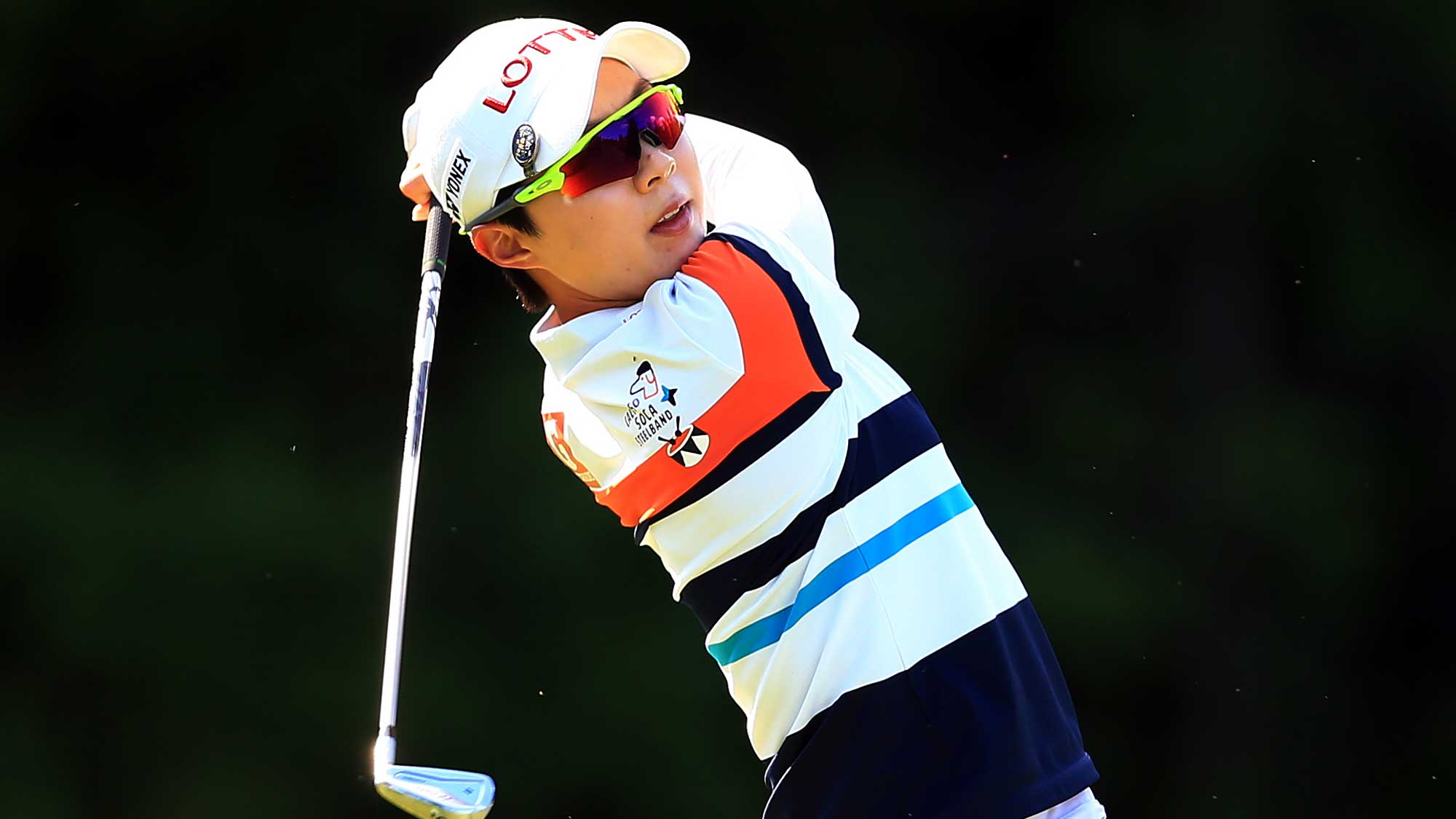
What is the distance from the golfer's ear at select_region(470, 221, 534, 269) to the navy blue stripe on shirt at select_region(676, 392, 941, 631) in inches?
16.0

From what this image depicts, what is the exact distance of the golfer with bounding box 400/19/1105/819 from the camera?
2033mm

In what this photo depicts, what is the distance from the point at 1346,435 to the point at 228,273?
2.73 m

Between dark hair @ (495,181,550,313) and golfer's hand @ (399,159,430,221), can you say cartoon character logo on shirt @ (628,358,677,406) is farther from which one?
golfer's hand @ (399,159,430,221)

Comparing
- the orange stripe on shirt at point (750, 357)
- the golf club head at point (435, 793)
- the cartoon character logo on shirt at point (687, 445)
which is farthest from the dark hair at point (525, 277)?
the golf club head at point (435, 793)

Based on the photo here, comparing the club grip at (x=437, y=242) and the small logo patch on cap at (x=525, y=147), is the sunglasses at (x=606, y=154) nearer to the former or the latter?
the small logo patch on cap at (x=525, y=147)

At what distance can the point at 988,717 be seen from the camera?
2.06 m

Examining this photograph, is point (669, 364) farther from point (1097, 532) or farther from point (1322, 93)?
point (1322, 93)

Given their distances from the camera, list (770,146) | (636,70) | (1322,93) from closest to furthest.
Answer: (636,70) → (770,146) → (1322,93)

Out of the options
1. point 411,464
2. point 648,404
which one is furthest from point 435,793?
point 648,404

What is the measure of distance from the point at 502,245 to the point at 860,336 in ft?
6.18

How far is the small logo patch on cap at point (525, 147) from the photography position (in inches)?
80.5

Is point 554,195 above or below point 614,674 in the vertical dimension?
above

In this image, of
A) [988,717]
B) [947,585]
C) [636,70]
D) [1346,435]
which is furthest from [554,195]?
[1346,435]

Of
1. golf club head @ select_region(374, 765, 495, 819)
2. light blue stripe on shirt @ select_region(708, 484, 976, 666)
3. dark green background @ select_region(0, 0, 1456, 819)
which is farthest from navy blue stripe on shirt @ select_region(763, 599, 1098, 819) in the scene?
Result: dark green background @ select_region(0, 0, 1456, 819)
